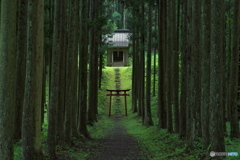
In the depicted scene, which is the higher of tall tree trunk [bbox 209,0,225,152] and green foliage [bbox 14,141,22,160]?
tall tree trunk [bbox 209,0,225,152]

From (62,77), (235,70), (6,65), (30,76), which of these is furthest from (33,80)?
(235,70)

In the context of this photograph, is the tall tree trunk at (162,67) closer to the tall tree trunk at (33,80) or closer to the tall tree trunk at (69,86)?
the tall tree trunk at (69,86)

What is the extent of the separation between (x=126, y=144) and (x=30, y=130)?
281 inches

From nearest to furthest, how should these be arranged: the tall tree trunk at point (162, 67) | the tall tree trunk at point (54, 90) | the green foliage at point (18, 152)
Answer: the green foliage at point (18, 152) → the tall tree trunk at point (54, 90) → the tall tree trunk at point (162, 67)

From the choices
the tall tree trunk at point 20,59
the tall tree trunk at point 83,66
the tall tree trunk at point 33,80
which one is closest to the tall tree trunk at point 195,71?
the tall tree trunk at point 33,80

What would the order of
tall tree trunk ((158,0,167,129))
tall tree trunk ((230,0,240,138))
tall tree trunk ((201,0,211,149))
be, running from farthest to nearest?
A: tall tree trunk ((158,0,167,129)) < tall tree trunk ((230,0,240,138)) < tall tree trunk ((201,0,211,149))

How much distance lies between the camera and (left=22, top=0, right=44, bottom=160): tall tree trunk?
6.91 meters

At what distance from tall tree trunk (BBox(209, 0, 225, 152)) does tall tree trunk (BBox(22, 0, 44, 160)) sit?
434cm

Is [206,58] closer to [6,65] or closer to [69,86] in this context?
[6,65]

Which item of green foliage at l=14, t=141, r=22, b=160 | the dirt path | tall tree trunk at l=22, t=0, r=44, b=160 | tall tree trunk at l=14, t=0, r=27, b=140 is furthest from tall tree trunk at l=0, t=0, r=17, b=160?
the dirt path

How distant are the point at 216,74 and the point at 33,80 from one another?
459cm

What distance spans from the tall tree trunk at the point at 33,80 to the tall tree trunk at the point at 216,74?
14.2 ft

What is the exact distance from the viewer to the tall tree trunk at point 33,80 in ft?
22.7

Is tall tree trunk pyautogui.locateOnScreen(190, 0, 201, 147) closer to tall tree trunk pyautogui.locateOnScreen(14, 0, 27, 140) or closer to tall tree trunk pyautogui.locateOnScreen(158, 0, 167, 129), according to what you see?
tall tree trunk pyautogui.locateOnScreen(14, 0, 27, 140)
